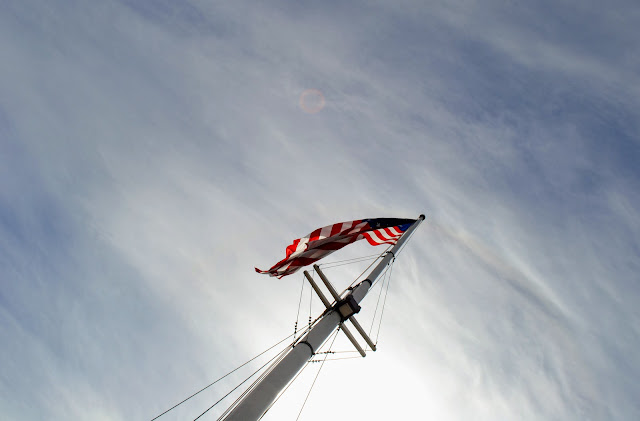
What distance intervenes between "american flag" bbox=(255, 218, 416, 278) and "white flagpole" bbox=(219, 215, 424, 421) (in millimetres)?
1877

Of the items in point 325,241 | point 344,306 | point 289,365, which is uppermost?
point 325,241

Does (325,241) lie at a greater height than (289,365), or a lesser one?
greater

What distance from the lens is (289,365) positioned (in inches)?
320

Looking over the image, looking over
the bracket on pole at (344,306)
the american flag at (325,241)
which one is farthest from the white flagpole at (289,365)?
the american flag at (325,241)

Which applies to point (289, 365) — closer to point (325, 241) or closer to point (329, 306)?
point (329, 306)

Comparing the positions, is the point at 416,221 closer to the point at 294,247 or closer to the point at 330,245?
the point at 330,245

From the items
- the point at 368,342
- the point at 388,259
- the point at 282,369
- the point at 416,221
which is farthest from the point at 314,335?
the point at 416,221

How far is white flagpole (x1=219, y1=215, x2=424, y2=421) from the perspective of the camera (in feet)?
22.3

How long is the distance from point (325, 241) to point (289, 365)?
219 inches

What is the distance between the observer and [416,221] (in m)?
19.6

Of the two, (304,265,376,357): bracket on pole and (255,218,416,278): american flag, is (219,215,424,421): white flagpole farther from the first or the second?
(255,218,416,278): american flag

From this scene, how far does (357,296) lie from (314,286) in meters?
1.65

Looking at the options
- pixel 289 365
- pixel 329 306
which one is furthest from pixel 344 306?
pixel 289 365

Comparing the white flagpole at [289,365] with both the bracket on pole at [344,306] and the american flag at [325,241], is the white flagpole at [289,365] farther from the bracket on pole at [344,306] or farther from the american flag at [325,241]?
the american flag at [325,241]
